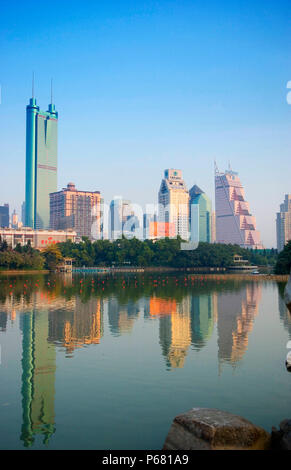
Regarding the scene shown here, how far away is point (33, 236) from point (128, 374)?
13109 cm

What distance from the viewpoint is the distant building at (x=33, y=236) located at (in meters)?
135

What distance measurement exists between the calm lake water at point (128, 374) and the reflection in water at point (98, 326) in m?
0.05

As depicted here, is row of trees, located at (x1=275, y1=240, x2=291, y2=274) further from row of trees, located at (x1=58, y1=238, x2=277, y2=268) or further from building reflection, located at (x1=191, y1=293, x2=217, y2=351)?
row of trees, located at (x1=58, y1=238, x2=277, y2=268)

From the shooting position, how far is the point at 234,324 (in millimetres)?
21594

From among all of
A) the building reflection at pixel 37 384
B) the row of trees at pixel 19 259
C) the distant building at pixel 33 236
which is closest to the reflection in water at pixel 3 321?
the building reflection at pixel 37 384

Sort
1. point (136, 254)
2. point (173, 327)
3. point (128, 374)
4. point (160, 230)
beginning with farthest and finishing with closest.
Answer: point (160, 230), point (136, 254), point (173, 327), point (128, 374)

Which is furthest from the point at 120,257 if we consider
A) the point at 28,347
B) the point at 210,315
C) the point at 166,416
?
the point at 166,416

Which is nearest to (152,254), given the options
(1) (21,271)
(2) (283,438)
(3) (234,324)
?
(1) (21,271)

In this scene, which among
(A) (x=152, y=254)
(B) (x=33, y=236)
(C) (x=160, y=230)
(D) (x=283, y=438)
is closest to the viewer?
(D) (x=283, y=438)

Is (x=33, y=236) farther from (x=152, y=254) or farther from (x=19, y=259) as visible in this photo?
(x=19, y=259)

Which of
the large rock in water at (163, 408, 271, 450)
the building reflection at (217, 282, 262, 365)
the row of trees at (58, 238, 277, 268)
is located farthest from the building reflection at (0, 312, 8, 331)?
the row of trees at (58, 238, 277, 268)

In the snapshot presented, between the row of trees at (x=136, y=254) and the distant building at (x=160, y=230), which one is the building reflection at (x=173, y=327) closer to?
the row of trees at (x=136, y=254)

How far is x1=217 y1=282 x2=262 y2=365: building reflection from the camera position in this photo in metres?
15.5

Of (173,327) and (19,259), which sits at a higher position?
(19,259)
